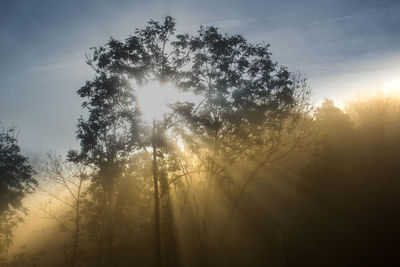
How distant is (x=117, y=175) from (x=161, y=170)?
4302 mm

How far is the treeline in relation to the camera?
62.4 feet

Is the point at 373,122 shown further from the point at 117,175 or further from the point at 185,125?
the point at 117,175

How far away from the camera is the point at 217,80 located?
868 inches

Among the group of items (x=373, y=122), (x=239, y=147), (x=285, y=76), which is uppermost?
(x=373, y=122)

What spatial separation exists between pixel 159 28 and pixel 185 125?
689cm

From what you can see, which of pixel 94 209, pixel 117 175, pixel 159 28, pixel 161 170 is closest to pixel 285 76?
pixel 159 28

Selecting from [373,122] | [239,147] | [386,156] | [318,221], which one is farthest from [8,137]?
[373,122]

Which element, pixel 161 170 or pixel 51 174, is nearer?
pixel 161 170

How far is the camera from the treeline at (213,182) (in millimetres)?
19016

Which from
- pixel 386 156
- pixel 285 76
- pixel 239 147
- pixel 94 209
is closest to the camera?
pixel 285 76

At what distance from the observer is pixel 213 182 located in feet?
80.3

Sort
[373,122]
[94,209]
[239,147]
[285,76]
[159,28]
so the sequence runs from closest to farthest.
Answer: [159,28], [285,76], [239,147], [94,209], [373,122]

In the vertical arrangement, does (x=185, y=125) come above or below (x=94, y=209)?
above

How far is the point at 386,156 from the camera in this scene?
41062 millimetres
